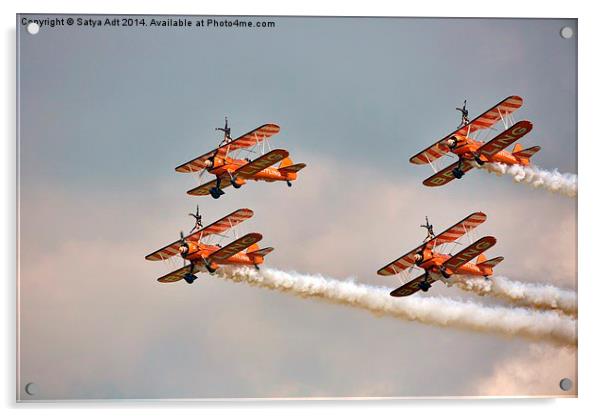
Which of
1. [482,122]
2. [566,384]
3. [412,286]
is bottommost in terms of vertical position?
[566,384]

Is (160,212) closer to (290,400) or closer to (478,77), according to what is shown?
(290,400)

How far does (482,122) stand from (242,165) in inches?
54.3

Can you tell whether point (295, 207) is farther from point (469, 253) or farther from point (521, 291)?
point (521, 291)

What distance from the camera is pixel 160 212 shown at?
4871 millimetres

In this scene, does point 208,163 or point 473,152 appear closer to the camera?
point 208,163

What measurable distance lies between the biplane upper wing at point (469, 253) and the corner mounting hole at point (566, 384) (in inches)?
33.7

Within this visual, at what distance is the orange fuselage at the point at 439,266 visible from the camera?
195 inches

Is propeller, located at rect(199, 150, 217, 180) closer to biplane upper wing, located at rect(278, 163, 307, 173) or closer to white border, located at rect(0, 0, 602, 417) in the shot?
biplane upper wing, located at rect(278, 163, 307, 173)

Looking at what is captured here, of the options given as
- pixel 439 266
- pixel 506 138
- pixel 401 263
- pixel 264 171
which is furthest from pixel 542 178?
pixel 264 171

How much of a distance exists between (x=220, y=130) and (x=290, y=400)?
154 centimetres

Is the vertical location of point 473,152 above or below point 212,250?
above

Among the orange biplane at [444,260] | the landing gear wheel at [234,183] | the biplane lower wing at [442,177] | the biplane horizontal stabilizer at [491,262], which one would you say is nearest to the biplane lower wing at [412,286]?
the orange biplane at [444,260]

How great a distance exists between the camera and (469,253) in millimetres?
4934

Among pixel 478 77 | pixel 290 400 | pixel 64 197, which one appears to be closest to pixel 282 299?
pixel 290 400
